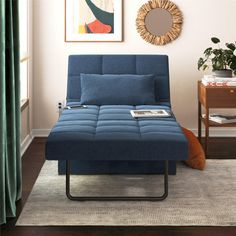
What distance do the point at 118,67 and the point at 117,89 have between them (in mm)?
296

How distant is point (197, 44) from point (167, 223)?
8.80ft

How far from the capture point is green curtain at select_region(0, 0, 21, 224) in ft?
10.6

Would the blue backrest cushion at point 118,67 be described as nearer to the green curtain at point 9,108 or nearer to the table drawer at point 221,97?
the table drawer at point 221,97

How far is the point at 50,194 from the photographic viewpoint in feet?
12.9

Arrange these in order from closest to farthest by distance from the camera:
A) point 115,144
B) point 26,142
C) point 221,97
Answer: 1. point 115,144
2. point 221,97
3. point 26,142

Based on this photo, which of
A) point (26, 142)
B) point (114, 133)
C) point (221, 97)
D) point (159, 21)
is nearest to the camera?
point (114, 133)

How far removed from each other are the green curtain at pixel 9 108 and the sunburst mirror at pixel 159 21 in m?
2.16

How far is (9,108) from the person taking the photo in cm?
352

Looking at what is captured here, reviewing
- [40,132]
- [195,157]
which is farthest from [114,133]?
[40,132]

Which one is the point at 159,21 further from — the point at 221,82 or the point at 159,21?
the point at 221,82

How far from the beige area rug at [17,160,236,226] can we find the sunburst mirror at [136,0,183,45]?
62.2 inches

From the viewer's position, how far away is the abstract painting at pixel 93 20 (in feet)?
18.3

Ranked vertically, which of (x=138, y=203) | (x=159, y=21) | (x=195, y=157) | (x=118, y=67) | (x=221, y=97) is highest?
(x=159, y=21)

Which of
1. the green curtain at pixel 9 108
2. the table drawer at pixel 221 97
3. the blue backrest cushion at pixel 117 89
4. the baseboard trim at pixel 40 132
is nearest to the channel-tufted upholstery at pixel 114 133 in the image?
the blue backrest cushion at pixel 117 89
